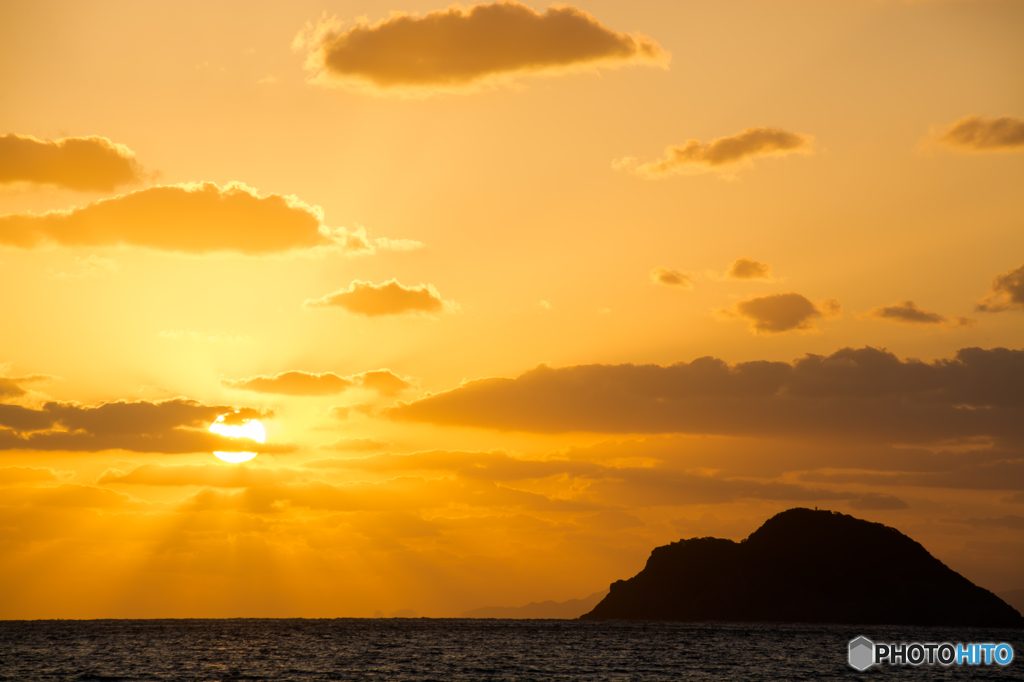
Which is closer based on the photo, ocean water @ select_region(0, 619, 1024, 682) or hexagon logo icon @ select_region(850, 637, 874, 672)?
ocean water @ select_region(0, 619, 1024, 682)

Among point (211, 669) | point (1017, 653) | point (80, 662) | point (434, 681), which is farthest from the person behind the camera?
point (1017, 653)

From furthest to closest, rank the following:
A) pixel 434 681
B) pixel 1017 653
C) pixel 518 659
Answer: pixel 1017 653
pixel 518 659
pixel 434 681

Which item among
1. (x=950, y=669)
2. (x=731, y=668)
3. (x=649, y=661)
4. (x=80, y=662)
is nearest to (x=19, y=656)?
(x=80, y=662)

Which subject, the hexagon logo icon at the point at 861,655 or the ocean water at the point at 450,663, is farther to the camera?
the hexagon logo icon at the point at 861,655

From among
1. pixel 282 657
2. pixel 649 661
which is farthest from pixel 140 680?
pixel 649 661

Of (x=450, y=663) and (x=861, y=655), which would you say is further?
(x=861, y=655)

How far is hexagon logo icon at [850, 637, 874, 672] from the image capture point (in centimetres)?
13882

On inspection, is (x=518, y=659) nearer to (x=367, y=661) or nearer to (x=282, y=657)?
(x=367, y=661)

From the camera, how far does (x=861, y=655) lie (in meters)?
158

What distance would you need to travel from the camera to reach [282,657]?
15675 centimetres

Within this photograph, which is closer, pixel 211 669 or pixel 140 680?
pixel 140 680

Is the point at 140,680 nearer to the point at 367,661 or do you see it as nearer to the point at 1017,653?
the point at 367,661

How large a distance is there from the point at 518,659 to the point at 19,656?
3399 inches

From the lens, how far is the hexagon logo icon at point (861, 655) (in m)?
139
